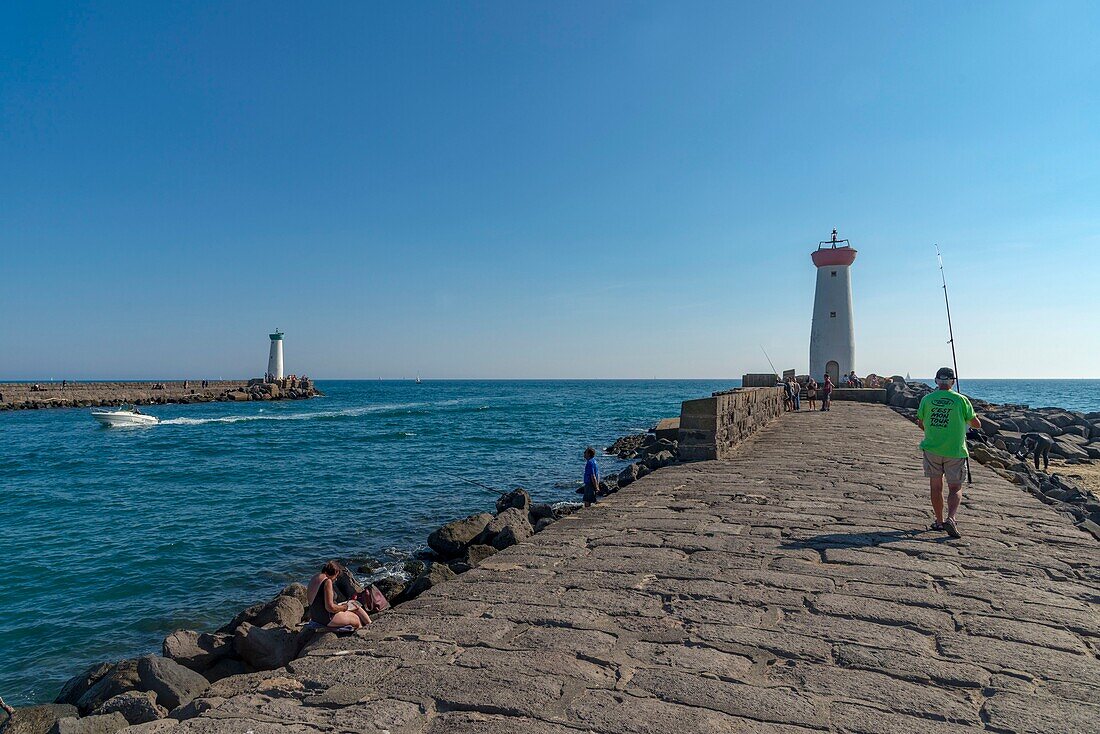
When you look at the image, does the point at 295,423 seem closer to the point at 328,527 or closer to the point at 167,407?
the point at 167,407

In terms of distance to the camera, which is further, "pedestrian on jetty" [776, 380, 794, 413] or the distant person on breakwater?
the distant person on breakwater

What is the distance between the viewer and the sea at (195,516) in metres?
7.91

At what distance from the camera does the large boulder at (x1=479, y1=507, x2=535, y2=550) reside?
327 inches

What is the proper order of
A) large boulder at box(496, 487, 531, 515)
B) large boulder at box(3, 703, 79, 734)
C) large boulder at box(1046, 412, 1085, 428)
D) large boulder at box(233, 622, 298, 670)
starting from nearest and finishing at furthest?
large boulder at box(3, 703, 79, 734) < large boulder at box(233, 622, 298, 670) < large boulder at box(496, 487, 531, 515) < large boulder at box(1046, 412, 1085, 428)

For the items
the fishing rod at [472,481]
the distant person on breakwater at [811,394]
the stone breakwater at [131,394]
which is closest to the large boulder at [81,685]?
the fishing rod at [472,481]

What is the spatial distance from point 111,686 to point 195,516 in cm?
907

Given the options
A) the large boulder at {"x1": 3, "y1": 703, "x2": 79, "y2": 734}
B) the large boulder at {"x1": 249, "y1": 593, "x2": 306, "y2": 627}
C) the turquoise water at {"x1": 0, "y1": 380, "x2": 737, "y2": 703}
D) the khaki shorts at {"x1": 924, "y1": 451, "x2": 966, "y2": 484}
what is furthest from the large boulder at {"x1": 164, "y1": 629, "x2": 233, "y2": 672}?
the khaki shorts at {"x1": 924, "y1": 451, "x2": 966, "y2": 484}

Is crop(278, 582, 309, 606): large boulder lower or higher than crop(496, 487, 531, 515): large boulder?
lower

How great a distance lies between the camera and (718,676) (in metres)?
3.02

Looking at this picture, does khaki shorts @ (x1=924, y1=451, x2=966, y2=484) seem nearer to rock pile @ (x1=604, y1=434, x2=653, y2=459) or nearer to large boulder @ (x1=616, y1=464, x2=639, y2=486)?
large boulder @ (x1=616, y1=464, x2=639, y2=486)

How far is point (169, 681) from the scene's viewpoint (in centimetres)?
461

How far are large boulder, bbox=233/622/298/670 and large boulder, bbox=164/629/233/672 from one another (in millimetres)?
309

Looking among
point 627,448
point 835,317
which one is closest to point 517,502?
point 627,448

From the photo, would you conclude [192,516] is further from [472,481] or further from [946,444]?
[946,444]
